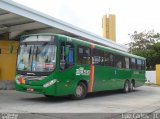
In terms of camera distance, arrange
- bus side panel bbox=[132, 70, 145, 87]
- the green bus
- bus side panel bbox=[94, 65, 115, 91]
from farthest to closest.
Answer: bus side panel bbox=[132, 70, 145, 87]
bus side panel bbox=[94, 65, 115, 91]
the green bus

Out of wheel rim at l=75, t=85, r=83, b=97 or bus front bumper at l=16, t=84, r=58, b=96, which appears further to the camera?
wheel rim at l=75, t=85, r=83, b=97

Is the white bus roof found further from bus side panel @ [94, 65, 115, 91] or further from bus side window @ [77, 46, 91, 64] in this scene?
bus side panel @ [94, 65, 115, 91]

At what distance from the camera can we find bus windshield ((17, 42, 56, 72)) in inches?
591

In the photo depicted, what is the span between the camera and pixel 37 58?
50.0 feet

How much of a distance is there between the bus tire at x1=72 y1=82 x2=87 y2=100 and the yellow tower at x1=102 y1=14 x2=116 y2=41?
48.2 m

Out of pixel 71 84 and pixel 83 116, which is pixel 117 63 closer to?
pixel 71 84

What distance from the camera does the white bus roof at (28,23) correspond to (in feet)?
57.8

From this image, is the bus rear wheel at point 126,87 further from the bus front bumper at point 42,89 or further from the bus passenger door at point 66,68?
the bus front bumper at point 42,89

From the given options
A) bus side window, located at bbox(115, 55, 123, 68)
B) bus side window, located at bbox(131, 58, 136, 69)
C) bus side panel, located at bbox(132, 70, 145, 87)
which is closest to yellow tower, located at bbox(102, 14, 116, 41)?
bus side panel, located at bbox(132, 70, 145, 87)

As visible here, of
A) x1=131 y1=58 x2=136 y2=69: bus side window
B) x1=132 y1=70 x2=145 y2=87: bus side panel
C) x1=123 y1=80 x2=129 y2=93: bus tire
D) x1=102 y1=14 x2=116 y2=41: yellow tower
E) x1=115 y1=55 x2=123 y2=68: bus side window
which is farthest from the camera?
x1=102 y1=14 x2=116 y2=41: yellow tower

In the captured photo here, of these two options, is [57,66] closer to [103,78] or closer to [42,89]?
[42,89]

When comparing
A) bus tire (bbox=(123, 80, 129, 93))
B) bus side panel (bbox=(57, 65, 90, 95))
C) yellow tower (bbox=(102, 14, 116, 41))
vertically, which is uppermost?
yellow tower (bbox=(102, 14, 116, 41))

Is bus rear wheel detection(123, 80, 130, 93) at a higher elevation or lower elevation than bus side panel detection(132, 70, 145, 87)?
lower

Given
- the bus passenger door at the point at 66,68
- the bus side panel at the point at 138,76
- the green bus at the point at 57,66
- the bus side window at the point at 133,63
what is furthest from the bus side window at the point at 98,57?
the bus side panel at the point at 138,76
